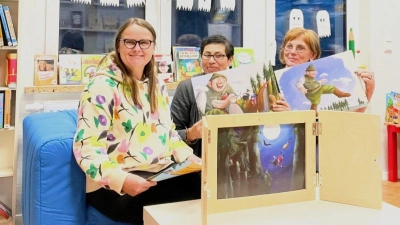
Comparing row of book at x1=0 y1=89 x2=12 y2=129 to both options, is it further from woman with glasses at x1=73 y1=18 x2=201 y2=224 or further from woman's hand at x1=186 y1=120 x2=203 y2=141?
woman's hand at x1=186 y1=120 x2=203 y2=141

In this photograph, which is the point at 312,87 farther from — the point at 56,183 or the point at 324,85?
the point at 56,183

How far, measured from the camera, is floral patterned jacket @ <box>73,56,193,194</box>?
4.94 ft

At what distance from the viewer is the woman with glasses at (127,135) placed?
1515 mm

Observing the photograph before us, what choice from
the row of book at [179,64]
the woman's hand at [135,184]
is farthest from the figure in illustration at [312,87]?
the row of book at [179,64]

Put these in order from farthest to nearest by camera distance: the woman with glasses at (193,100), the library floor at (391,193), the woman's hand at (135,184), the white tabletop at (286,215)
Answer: the library floor at (391,193)
the woman with glasses at (193,100)
the woman's hand at (135,184)
the white tabletop at (286,215)

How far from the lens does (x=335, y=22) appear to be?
148 inches

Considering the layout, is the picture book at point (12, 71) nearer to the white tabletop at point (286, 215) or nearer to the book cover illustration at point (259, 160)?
the white tabletop at point (286, 215)

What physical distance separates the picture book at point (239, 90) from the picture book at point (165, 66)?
1.59m

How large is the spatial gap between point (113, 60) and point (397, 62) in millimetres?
2940

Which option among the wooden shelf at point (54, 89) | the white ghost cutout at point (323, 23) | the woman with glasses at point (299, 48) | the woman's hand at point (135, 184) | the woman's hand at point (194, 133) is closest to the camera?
the woman's hand at point (135, 184)

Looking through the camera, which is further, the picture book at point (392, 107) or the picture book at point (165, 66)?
the picture book at point (392, 107)

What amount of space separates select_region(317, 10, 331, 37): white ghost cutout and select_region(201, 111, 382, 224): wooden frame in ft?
8.68

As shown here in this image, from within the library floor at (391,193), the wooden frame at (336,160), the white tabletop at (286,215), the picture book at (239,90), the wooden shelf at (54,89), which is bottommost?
the library floor at (391,193)

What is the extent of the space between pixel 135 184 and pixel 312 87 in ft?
2.44
